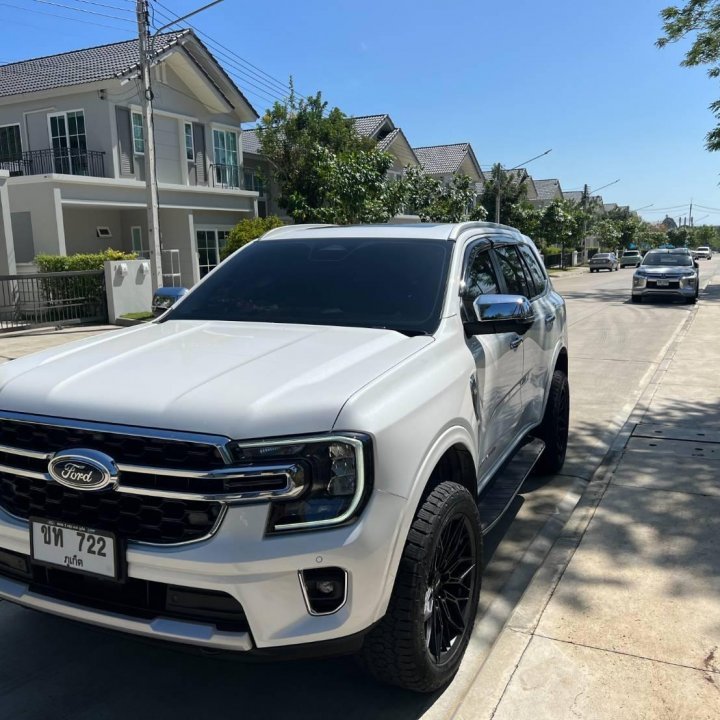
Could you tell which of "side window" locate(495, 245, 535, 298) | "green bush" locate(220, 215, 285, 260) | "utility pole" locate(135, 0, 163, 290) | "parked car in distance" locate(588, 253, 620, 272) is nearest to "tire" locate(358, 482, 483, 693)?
"side window" locate(495, 245, 535, 298)

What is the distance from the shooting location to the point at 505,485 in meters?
4.09

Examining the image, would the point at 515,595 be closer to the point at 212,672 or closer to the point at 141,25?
the point at 212,672

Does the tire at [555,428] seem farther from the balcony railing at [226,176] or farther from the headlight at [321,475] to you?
the balcony railing at [226,176]

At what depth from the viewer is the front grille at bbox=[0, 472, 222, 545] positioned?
88.4 inches

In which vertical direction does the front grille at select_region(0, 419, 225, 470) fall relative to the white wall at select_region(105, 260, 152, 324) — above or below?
above

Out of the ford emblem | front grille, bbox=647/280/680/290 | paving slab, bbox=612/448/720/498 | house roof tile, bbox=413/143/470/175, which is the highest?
house roof tile, bbox=413/143/470/175

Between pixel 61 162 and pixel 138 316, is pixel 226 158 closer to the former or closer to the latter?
pixel 61 162

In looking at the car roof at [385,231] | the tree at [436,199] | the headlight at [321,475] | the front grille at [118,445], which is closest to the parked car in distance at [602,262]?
the tree at [436,199]

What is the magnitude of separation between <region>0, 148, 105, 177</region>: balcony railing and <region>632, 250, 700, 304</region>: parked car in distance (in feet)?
54.9

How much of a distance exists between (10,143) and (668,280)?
2107 centimetres

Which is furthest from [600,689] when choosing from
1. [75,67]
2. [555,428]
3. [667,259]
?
[75,67]

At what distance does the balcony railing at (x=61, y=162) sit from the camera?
2189cm

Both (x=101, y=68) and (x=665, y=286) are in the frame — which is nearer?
(x=665, y=286)

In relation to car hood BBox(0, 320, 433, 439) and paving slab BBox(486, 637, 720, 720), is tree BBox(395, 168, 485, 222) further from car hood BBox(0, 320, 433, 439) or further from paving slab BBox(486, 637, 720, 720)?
paving slab BBox(486, 637, 720, 720)
